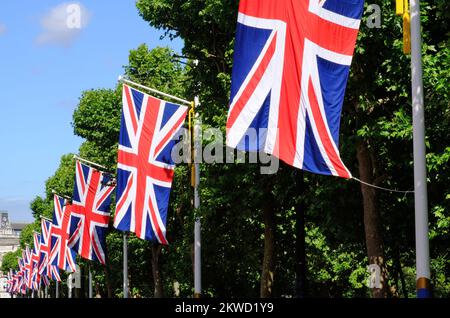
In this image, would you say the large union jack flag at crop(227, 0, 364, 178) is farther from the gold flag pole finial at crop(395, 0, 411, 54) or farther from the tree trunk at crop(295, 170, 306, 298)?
the tree trunk at crop(295, 170, 306, 298)

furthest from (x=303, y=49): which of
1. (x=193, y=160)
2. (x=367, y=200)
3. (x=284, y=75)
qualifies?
(x=193, y=160)

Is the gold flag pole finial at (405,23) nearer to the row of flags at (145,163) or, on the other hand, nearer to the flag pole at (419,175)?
the flag pole at (419,175)

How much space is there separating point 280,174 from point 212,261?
14.8 meters

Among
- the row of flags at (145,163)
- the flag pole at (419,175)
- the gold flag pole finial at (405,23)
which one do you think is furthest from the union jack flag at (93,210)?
the flag pole at (419,175)

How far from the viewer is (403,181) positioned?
2758cm

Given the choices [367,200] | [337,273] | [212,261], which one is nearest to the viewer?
[367,200]

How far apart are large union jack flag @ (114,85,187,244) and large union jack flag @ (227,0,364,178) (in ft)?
38.4

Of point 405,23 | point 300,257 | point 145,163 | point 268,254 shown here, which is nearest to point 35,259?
point 268,254

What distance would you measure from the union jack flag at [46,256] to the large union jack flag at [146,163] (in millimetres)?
26250

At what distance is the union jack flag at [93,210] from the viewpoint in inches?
1430

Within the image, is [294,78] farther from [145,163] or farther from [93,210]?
[93,210]

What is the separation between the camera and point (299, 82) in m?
13.6

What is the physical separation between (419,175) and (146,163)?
1310cm
